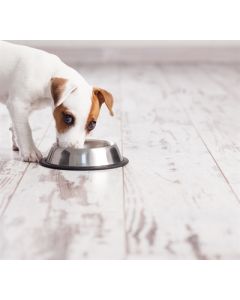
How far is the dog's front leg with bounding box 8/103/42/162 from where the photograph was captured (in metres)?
2.91

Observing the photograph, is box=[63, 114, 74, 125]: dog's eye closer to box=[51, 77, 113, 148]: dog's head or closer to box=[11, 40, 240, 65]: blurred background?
box=[51, 77, 113, 148]: dog's head

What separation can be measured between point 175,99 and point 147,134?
133 cm

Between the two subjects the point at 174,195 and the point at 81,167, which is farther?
the point at 81,167

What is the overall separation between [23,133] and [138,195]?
0.70 meters

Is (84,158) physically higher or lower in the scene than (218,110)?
higher

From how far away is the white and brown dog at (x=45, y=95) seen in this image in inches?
110

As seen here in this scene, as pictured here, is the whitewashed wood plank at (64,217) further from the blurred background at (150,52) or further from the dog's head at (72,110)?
the blurred background at (150,52)

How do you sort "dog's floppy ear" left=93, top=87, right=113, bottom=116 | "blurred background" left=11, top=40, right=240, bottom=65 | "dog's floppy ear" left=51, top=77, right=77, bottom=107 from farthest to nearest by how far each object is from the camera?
"blurred background" left=11, top=40, right=240, bottom=65
"dog's floppy ear" left=93, top=87, right=113, bottom=116
"dog's floppy ear" left=51, top=77, right=77, bottom=107

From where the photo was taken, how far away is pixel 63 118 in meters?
2.80

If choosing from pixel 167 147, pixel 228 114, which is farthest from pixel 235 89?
pixel 167 147

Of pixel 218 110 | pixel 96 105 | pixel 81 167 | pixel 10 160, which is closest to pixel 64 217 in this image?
pixel 81 167

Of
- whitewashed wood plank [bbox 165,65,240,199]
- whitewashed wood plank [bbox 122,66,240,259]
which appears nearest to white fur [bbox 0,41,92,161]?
whitewashed wood plank [bbox 122,66,240,259]

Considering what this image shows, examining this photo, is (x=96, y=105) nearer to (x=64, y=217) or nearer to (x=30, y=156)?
(x=30, y=156)
